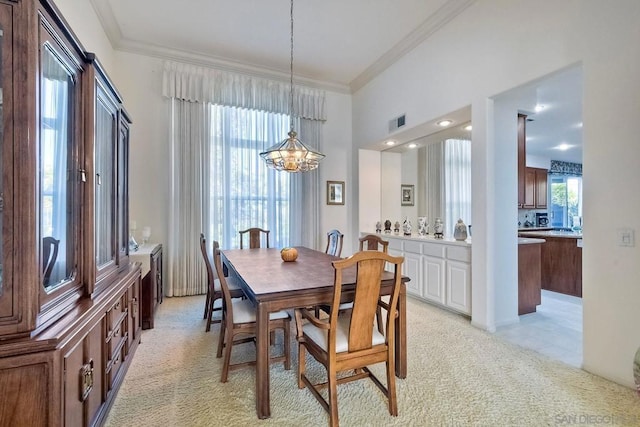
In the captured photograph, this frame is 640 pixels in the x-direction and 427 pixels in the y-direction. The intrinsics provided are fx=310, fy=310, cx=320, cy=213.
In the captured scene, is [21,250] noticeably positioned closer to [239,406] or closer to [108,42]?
[239,406]

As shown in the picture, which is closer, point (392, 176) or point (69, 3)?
point (69, 3)

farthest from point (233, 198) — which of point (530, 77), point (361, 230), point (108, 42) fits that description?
point (530, 77)

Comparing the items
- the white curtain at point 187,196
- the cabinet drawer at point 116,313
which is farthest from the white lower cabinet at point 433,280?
the cabinet drawer at point 116,313

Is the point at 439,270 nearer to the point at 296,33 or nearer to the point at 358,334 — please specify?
the point at 358,334

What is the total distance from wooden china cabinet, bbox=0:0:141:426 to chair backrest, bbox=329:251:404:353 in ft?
3.91

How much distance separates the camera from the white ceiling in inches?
136

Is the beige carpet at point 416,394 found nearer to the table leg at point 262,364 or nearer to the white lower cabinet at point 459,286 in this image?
the table leg at point 262,364

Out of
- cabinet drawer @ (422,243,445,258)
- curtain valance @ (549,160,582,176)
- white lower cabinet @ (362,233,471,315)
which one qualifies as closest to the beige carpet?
white lower cabinet @ (362,233,471,315)

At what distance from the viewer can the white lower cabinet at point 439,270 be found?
135 inches

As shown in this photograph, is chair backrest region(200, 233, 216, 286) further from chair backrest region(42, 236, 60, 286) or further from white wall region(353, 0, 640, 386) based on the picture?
white wall region(353, 0, 640, 386)

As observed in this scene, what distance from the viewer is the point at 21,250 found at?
45.4 inches

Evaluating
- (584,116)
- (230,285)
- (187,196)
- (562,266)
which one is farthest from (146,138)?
(562,266)

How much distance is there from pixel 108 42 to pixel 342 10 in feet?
9.77

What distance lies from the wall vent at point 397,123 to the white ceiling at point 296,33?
0.86m
